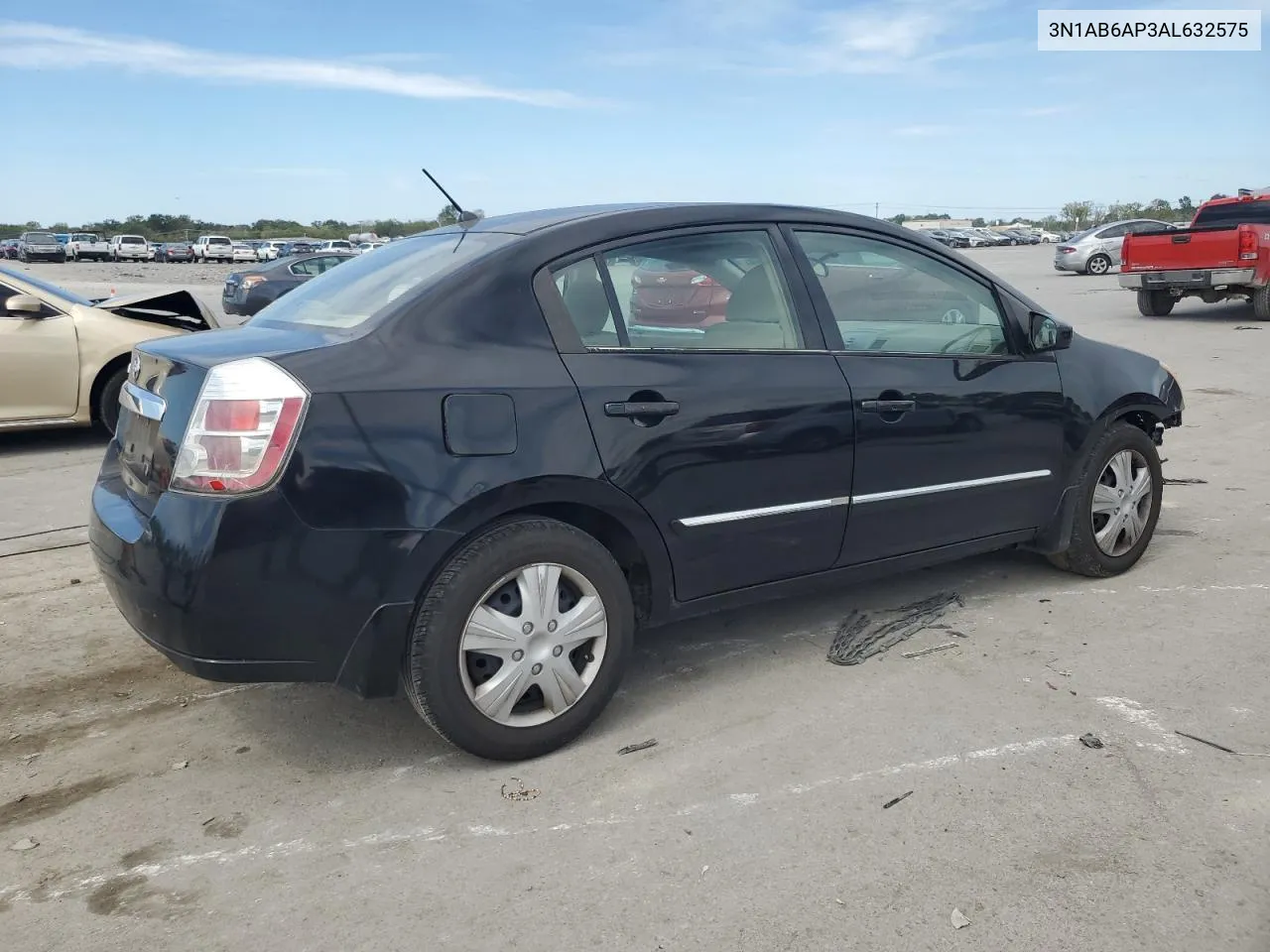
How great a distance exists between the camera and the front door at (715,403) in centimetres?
345

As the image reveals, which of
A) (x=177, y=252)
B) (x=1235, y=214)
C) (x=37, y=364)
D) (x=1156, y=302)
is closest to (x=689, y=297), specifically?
(x=37, y=364)

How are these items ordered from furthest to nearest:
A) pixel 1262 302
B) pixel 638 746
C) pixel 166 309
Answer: pixel 1262 302 < pixel 166 309 < pixel 638 746

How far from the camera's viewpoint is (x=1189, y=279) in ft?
51.9

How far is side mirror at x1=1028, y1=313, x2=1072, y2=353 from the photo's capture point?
456cm

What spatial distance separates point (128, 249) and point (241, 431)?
68.7m

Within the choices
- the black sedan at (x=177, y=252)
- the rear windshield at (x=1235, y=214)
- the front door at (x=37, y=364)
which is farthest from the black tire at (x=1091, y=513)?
the black sedan at (x=177, y=252)

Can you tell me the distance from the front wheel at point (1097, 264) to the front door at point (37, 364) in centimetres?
2771

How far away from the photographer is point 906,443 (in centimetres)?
407

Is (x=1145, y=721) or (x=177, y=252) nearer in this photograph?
(x=1145, y=721)

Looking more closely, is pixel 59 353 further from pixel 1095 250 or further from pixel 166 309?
pixel 1095 250

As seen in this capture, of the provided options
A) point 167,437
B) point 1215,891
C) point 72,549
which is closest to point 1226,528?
point 1215,891

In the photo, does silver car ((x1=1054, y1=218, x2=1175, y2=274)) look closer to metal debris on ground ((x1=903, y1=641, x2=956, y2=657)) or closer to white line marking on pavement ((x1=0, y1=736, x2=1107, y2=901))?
metal debris on ground ((x1=903, y1=641, x2=956, y2=657))

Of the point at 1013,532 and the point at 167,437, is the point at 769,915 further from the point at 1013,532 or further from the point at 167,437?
the point at 1013,532

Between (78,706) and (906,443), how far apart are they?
10.2ft
